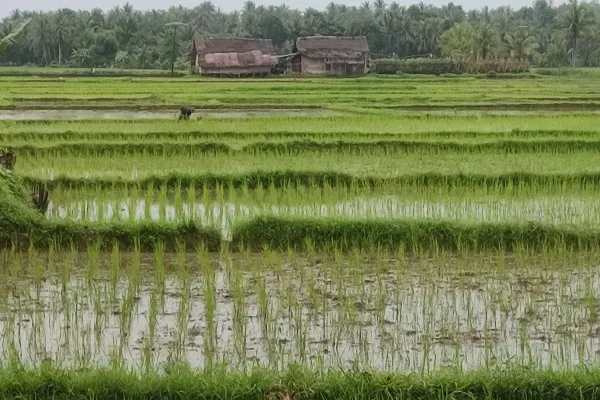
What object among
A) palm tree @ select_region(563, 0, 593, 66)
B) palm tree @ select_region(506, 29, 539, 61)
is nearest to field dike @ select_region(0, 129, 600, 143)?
palm tree @ select_region(506, 29, 539, 61)

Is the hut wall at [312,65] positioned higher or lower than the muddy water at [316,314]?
higher

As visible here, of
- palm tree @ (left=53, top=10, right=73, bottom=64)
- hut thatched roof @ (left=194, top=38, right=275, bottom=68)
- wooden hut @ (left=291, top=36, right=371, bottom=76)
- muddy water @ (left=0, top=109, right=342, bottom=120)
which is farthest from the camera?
palm tree @ (left=53, top=10, right=73, bottom=64)

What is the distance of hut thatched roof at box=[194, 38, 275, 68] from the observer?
32938 mm

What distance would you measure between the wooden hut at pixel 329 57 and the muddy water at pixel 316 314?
29794 millimetres

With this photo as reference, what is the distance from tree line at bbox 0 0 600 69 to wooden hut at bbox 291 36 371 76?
15.7ft

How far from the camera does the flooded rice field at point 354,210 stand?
6.24 meters

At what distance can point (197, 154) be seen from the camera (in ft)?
31.3

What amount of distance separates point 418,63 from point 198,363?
107 feet

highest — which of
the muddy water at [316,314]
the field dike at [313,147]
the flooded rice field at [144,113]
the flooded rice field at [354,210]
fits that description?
the flooded rice field at [144,113]

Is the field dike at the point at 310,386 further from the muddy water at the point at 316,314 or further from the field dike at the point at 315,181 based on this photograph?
the field dike at the point at 315,181

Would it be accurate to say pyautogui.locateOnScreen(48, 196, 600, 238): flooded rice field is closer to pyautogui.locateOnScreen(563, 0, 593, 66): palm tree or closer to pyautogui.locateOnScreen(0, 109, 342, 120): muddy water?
pyautogui.locateOnScreen(0, 109, 342, 120): muddy water

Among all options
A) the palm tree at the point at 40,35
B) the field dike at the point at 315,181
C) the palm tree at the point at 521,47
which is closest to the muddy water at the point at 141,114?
the field dike at the point at 315,181

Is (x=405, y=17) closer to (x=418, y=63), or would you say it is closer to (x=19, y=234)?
(x=418, y=63)

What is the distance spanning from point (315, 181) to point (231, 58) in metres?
26.1
